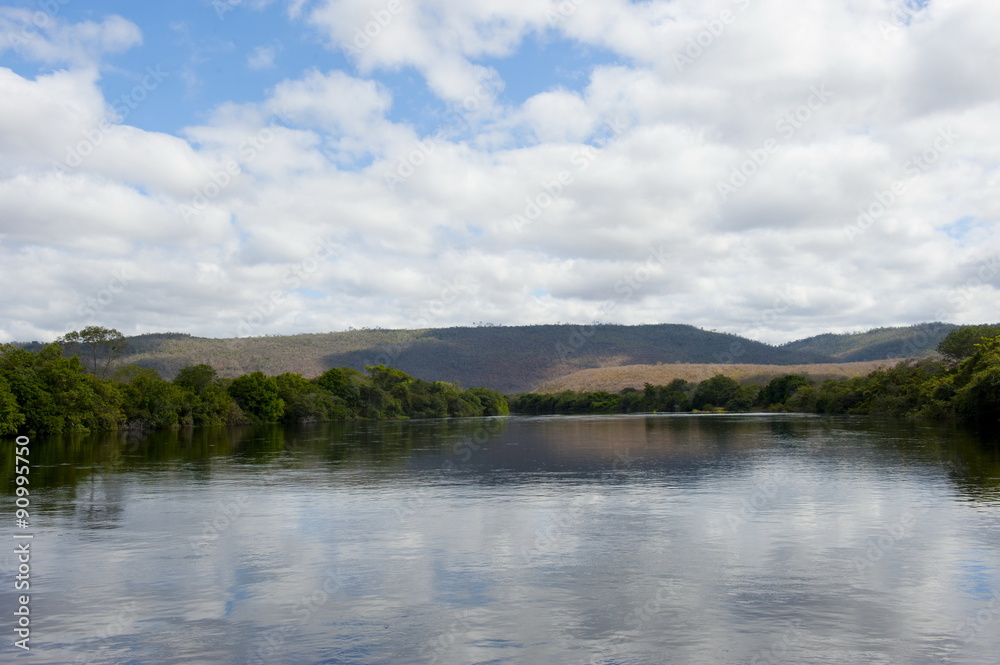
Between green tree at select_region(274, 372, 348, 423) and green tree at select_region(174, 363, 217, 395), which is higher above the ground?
green tree at select_region(174, 363, 217, 395)

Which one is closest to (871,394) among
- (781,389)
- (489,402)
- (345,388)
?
(781,389)

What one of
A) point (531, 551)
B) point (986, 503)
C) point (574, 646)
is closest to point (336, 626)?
point (574, 646)

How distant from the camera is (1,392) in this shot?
190 feet

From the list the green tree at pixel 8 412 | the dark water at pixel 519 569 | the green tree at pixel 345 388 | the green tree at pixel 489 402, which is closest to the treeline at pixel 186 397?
the green tree at pixel 8 412

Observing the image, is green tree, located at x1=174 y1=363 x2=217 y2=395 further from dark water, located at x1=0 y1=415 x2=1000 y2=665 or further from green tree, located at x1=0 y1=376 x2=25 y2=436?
dark water, located at x1=0 y1=415 x2=1000 y2=665

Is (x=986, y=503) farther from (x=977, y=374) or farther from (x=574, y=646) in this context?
(x=977, y=374)

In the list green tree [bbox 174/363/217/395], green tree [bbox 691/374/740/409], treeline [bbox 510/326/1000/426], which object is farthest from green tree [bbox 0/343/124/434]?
green tree [bbox 691/374/740/409]

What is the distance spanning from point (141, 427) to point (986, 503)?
260 ft

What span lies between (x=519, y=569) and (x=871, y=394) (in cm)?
10538

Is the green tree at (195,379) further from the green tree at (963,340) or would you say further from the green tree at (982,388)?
the green tree at (963,340)

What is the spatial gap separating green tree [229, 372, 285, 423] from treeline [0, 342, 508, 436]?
0.44 ft

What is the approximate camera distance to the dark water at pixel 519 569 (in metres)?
10.1

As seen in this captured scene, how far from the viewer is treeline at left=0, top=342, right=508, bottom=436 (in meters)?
A: 63.6

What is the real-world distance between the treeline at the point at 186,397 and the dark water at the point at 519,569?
38981 mm
